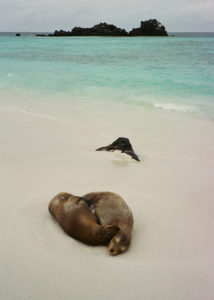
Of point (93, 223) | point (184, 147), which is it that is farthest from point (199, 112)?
point (93, 223)

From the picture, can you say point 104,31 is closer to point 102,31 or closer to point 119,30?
point 102,31

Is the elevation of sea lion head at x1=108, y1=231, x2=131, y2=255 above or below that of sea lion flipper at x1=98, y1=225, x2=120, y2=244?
below

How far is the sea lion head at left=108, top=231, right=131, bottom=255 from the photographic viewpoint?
2672 mm

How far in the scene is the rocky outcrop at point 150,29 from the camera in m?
91.2

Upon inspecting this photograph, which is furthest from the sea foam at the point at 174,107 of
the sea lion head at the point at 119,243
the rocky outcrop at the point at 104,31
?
the rocky outcrop at the point at 104,31

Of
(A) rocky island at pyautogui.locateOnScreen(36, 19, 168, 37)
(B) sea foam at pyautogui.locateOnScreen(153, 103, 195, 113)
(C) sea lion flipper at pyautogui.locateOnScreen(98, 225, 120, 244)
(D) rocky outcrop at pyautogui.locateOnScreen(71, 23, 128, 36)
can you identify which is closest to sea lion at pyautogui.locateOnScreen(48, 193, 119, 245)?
(C) sea lion flipper at pyautogui.locateOnScreen(98, 225, 120, 244)

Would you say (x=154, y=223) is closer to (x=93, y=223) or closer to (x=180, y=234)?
(x=180, y=234)

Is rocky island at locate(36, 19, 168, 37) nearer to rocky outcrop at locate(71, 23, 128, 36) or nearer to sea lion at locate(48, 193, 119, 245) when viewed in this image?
rocky outcrop at locate(71, 23, 128, 36)

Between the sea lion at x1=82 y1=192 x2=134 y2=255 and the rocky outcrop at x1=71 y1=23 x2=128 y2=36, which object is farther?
the rocky outcrop at x1=71 y1=23 x2=128 y2=36

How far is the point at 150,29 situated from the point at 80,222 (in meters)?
95.8

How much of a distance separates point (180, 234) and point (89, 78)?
39.7 feet

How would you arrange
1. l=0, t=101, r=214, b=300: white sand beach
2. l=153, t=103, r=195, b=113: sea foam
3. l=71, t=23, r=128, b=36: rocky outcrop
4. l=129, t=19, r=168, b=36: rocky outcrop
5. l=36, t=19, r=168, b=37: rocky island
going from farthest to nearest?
l=71, t=23, r=128, b=36: rocky outcrop, l=36, t=19, r=168, b=37: rocky island, l=129, t=19, r=168, b=36: rocky outcrop, l=153, t=103, r=195, b=113: sea foam, l=0, t=101, r=214, b=300: white sand beach

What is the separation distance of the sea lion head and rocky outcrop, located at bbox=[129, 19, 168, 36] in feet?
313

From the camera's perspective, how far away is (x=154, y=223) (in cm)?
325
